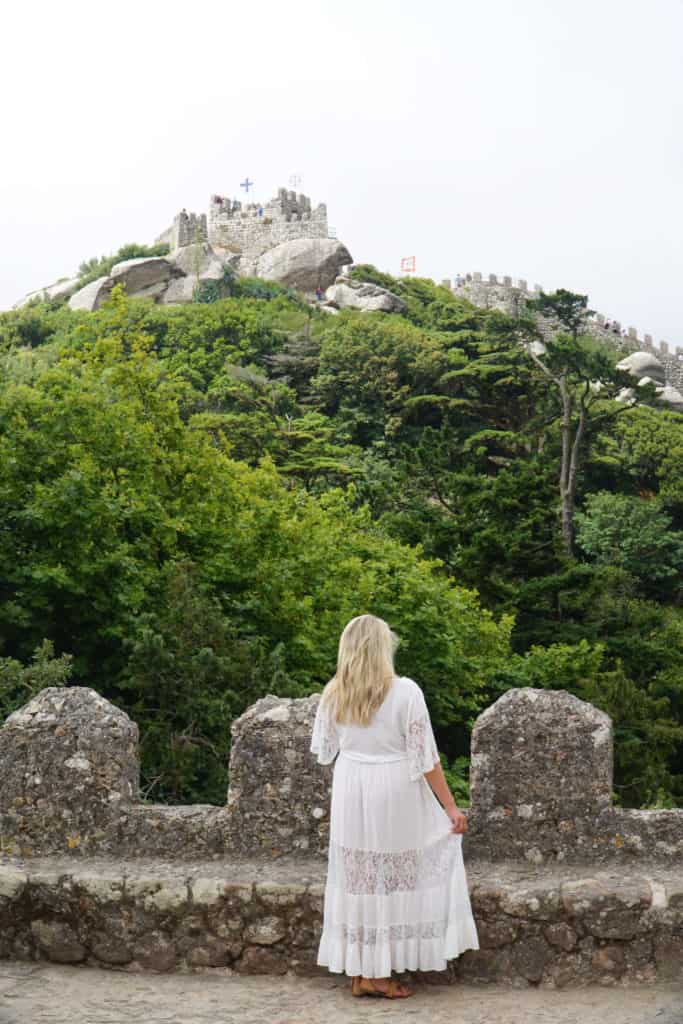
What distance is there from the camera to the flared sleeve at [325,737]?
534 cm

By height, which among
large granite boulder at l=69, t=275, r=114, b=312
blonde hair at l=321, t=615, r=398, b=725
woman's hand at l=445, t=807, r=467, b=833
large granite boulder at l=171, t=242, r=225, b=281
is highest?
large granite boulder at l=171, t=242, r=225, b=281

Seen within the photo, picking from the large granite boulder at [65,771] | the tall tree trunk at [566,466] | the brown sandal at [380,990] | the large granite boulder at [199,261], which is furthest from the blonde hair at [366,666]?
the large granite boulder at [199,261]

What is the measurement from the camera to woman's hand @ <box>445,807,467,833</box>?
17.4 ft

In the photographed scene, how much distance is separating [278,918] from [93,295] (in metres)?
66.4

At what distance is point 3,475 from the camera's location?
13.7m

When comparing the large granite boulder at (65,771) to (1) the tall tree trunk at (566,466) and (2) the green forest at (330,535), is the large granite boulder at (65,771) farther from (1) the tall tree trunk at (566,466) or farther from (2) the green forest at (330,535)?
(1) the tall tree trunk at (566,466)

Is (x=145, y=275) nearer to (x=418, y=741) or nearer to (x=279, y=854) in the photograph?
(x=279, y=854)

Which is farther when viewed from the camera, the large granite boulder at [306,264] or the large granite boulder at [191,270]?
the large granite boulder at [306,264]

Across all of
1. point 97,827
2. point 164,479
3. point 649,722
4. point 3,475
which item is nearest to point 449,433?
point 649,722

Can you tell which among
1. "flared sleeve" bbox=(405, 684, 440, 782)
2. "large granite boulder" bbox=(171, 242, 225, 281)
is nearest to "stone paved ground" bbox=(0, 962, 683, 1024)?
"flared sleeve" bbox=(405, 684, 440, 782)

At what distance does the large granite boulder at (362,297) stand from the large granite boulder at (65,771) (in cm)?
6595

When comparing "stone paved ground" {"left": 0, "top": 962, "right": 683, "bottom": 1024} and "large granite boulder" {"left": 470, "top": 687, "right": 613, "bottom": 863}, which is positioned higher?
"large granite boulder" {"left": 470, "top": 687, "right": 613, "bottom": 863}

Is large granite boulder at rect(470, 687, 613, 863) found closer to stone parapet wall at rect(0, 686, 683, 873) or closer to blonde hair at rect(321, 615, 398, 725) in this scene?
stone parapet wall at rect(0, 686, 683, 873)

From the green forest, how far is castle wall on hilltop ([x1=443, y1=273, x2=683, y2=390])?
76.7 ft
